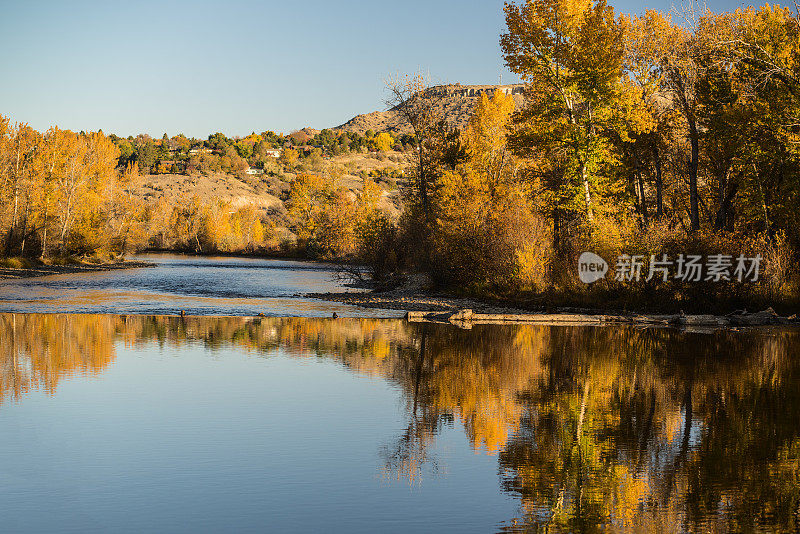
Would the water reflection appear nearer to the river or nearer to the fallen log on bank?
the river

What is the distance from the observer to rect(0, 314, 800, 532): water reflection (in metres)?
8.17

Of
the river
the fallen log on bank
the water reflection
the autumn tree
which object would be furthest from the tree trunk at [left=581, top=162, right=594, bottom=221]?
the river

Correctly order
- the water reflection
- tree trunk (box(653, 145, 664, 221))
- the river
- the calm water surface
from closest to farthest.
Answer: the river < the water reflection < the calm water surface < tree trunk (box(653, 145, 664, 221))

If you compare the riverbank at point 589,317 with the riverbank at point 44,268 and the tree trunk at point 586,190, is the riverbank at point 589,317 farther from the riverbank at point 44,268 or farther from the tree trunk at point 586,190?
the riverbank at point 44,268

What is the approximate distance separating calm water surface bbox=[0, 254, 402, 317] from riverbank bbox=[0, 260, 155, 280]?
198 cm

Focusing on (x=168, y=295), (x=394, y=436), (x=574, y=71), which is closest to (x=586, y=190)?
(x=574, y=71)

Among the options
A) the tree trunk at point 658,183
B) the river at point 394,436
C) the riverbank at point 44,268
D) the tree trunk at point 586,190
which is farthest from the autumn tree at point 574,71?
the riverbank at point 44,268

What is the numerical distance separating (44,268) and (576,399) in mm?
51671

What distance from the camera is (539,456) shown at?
984 centimetres

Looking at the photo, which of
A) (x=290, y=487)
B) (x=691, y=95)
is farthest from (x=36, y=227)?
(x=290, y=487)

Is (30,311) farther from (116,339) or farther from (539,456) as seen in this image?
(539,456)

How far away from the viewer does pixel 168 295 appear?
3900cm

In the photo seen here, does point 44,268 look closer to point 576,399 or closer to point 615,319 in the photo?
point 615,319

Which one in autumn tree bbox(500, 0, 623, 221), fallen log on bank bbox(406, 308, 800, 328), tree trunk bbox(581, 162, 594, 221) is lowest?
fallen log on bank bbox(406, 308, 800, 328)
